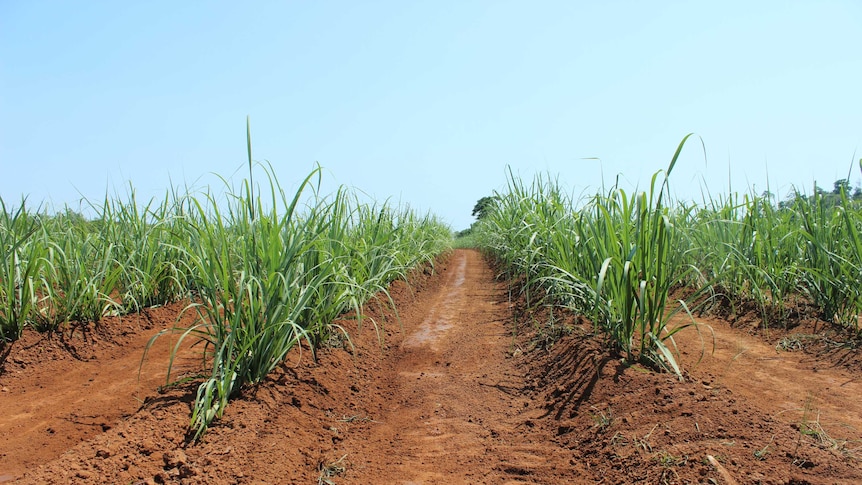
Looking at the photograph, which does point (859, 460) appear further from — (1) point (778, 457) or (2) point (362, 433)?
(2) point (362, 433)

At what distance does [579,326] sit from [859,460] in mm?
1771

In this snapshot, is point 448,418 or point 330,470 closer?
point 330,470

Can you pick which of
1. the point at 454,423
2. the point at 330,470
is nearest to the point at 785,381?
the point at 454,423

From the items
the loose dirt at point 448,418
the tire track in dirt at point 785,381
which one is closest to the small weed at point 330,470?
the loose dirt at point 448,418

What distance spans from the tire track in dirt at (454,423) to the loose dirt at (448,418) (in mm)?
11

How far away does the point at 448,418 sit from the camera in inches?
93.7

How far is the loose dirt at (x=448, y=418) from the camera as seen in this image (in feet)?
5.41

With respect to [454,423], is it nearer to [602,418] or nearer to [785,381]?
[602,418]

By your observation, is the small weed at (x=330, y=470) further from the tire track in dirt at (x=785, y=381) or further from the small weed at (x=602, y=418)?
the tire track in dirt at (x=785, y=381)

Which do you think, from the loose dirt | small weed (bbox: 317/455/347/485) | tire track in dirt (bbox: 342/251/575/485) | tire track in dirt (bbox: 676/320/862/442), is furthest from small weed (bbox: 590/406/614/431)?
small weed (bbox: 317/455/347/485)

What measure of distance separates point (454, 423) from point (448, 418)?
64 mm

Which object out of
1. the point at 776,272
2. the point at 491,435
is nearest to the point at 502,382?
the point at 491,435

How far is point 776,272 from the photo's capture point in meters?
3.69

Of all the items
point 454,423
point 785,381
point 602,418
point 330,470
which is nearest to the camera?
point 330,470
